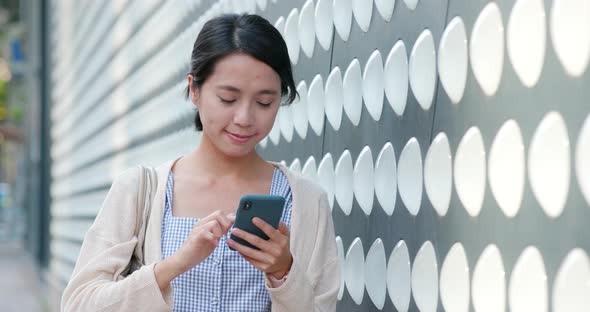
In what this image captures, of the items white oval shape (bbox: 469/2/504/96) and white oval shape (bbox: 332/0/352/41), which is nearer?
white oval shape (bbox: 469/2/504/96)

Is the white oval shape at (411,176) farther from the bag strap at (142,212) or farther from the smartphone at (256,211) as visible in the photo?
the bag strap at (142,212)

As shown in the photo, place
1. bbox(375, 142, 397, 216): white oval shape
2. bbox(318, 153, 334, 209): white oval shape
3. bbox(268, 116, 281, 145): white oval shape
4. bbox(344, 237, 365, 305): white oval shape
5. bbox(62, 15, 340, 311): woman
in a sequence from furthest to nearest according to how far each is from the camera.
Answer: bbox(268, 116, 281, 145): white oval shape → bbox(318, 153, 334, 209): white oval shape → bbox(344, 237, 365, 305): white oval shape → bbox(375, 142, 397, 216): white oval shape → bbox(62, 15, 340, 311): woman

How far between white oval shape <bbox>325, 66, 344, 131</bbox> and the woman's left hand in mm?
1120

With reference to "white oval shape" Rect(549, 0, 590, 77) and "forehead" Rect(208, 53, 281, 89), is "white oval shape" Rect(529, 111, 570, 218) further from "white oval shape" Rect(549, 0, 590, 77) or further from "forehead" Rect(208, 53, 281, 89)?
"forehead" Rect(208, 53, 281, 89)

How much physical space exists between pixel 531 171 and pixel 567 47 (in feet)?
0.86

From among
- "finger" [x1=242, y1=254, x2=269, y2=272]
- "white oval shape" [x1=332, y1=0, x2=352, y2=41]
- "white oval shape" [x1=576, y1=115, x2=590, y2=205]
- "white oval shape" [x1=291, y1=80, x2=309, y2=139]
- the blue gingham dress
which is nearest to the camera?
"white oval shape" [x1=576, y1=115, x2=590, y2=205]

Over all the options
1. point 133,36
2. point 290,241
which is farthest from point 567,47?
point 133,36

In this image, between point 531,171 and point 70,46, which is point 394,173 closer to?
point 531,171

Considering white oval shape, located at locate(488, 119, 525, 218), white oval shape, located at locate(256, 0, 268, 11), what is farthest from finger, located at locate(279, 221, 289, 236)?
white oval shape, located at locate(256, 0, 268, 11)

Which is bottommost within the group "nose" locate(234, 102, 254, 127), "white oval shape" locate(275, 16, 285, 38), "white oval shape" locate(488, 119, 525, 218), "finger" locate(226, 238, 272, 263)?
"finger" locate(226, 238, 272, 263)

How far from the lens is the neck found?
105 inches

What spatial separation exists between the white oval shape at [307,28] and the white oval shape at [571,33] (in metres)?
1.81

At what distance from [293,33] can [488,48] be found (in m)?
1.73

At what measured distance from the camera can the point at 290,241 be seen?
8.34ft
